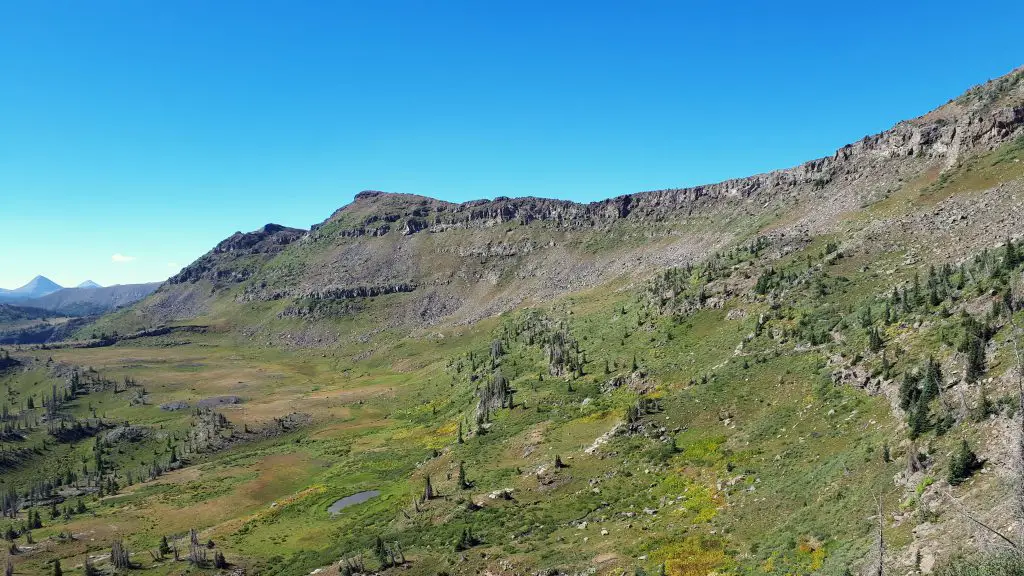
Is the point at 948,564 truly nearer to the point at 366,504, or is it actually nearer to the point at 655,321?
the point at 366,504

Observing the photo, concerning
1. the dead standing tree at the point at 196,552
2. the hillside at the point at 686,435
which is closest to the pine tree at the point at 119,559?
the hillside at the point at 686,435

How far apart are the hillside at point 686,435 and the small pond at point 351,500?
53 cm

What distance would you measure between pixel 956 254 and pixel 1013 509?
5156cm

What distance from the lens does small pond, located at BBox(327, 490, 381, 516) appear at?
218ft

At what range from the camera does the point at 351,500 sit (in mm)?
69000

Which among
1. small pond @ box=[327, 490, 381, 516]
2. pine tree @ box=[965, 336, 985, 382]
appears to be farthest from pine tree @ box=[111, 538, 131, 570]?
pine tree @ box=[965, 336, 985, 382]

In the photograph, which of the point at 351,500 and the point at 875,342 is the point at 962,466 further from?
→ the point at 351,500

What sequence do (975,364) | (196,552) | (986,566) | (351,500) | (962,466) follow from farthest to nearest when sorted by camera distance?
(351,500) → (196,552) → (975,364) → (962,466) → (986,566)

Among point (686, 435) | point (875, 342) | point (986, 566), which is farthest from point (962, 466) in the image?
point (686, 435)

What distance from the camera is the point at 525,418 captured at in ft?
251

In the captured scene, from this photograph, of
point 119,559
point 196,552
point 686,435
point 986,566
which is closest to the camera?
point 986,566

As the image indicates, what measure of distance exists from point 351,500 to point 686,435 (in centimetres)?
4713

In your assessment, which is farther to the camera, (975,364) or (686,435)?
(686,435)

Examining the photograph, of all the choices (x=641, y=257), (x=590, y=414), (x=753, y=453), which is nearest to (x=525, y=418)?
(x=590, y=414)
